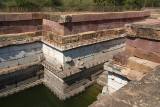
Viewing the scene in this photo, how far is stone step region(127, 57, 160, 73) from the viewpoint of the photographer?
2626mm

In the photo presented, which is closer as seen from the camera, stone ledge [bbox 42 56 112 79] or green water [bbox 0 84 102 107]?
stone ledge [bbox 42 56 112 79]

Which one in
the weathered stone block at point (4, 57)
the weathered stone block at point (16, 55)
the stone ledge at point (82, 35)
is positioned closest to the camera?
the stone ledge at point (82, 35)

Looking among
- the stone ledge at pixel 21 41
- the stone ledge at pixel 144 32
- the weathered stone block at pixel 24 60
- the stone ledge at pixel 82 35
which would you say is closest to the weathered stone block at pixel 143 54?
the stone ledge at pixel 144 32

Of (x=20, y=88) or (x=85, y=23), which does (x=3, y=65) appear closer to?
(x=20, y=88)

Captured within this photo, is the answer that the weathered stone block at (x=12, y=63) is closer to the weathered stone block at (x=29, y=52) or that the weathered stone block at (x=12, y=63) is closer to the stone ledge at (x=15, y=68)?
the stone ledge at (x=15, y=68)

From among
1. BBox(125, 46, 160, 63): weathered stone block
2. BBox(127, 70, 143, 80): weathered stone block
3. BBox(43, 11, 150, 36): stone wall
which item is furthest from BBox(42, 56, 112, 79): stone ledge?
BBox(127, 70, 143, 80): weathered stone block

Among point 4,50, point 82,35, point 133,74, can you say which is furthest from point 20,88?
point 133,74

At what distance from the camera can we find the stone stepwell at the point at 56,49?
5.29 metres

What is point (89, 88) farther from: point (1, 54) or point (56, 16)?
point (1, 54)

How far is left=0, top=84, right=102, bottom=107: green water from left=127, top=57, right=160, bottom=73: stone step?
10.7 ft

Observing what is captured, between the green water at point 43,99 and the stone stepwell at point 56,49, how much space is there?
0.73 feet

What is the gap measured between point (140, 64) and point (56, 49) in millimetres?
3348

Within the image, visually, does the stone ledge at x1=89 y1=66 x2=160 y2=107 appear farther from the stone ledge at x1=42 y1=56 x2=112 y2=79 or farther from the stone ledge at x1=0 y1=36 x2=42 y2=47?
the stone ledge at x1=0 y1=36 x2=42 y2=47

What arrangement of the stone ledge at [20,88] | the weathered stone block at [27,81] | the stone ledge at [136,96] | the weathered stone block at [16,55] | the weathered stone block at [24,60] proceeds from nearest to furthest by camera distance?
the stone ledge at [136,96], the weathered stone block at [16,55], the stone ledge at [20,88], the weathered stone block at [24,60], the weathered stone block at [27,81]
